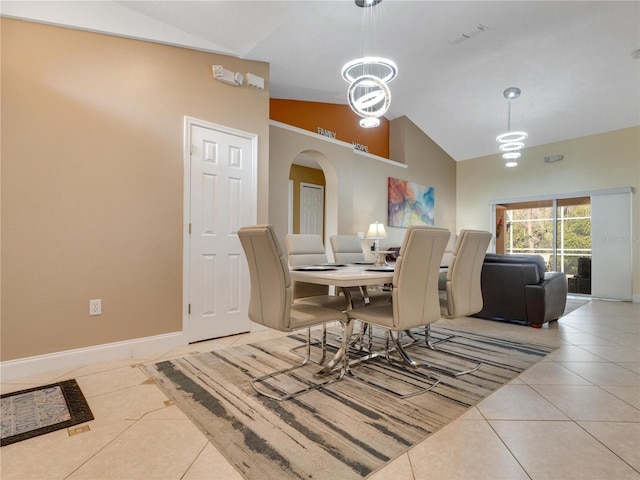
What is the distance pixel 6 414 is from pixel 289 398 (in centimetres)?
153

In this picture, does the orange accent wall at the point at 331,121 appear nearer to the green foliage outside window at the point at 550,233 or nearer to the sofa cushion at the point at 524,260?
the green foliage outside window at the point at 550,233

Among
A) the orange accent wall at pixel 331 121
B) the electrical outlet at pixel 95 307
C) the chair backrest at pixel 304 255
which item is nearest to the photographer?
the electrical outlet at pixel 95 307

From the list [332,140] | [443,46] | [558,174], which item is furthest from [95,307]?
[558,174]

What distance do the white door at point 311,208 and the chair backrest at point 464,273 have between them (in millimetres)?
4927

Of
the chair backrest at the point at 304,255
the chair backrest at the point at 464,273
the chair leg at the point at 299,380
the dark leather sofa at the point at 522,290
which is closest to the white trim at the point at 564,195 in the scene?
the dark leather sofa at the point at 522,290

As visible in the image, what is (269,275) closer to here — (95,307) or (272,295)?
(272,295)

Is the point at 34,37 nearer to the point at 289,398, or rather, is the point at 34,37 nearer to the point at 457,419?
the point at 289,398

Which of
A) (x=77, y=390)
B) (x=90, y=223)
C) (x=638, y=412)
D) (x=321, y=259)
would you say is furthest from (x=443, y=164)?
(x=77, y=390)

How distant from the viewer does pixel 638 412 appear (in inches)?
72.0

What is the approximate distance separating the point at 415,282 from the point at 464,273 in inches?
23.7

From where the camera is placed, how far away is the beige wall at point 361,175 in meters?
4.53

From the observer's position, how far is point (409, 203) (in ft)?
23.4

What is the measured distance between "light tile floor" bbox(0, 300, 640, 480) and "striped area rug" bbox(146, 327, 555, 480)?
85mm

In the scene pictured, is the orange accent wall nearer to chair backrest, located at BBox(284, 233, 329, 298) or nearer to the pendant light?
the pendant light
